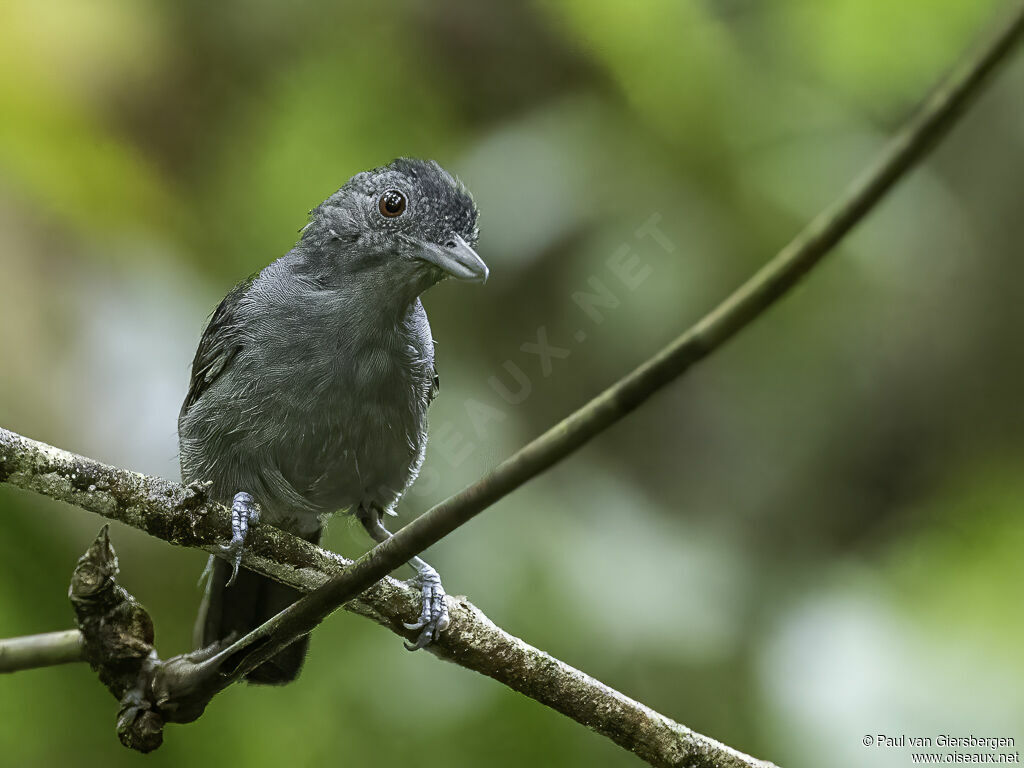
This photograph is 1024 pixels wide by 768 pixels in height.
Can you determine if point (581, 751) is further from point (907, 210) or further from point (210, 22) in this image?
point (210, 22)

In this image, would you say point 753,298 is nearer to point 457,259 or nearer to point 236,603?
point 457,259

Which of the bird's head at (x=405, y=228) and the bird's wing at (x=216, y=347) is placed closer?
the bird's head at (x=405, y=228)

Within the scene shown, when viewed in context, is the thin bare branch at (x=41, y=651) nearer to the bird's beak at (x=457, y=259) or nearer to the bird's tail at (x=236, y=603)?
the bird's tail at (x=236, y=603)

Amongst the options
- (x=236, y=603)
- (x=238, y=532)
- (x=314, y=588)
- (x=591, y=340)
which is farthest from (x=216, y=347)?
(x=591, y=340)

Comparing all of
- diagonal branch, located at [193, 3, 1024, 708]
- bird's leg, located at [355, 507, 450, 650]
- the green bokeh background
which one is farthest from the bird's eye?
diagonal branch, located at [193, 3, 1024, 708]

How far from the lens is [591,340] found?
335 cm

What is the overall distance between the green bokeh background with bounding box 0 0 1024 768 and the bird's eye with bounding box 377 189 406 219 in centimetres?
95

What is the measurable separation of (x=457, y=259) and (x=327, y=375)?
45 centimetres

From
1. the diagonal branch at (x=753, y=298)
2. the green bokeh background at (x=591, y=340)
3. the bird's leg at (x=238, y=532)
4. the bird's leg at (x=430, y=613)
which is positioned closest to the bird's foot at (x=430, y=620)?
the bird's leg at (x=430, y=613)

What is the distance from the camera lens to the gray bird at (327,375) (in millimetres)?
2037

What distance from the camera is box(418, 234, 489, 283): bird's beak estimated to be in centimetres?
190

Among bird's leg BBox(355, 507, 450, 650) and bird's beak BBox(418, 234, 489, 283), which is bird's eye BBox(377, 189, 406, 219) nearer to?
bird's beak BBox(418, 234, 489, 283)

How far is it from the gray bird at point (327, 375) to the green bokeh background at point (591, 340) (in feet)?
1.21

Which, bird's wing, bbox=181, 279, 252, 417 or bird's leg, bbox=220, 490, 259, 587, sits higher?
bird's wing, bbox=181, 279, 252, 417
